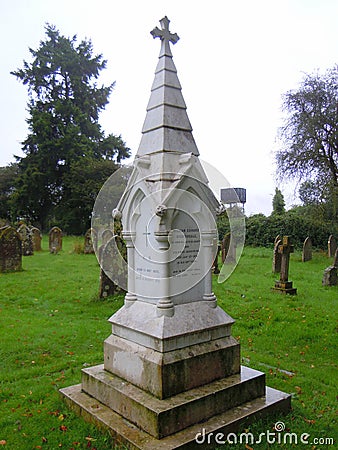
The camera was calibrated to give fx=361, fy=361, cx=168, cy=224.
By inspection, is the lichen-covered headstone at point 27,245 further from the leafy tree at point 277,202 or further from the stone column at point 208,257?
the leafy tree at point 277,202

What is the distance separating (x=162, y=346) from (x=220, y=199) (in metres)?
1.68

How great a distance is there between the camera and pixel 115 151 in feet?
119

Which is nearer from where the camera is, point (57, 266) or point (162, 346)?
point (162, 346)

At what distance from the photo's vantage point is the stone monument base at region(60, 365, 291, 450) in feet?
10.6

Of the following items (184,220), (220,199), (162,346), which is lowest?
(162,346)

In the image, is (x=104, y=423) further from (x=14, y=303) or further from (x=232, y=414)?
(x=14, y=303)

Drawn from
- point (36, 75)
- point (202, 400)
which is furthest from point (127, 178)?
point (36, 75)

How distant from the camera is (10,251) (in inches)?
504

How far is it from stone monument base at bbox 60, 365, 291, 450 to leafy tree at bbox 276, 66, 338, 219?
1740 centimetres

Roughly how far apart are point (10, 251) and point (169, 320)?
1069 cm

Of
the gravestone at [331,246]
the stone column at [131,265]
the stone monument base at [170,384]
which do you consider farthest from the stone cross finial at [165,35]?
the gravestone at [331,246]

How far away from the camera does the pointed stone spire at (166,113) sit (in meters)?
3.96

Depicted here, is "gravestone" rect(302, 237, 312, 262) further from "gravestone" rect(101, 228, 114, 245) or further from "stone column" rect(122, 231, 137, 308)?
"stone column" rect(122, 231, 137, 308)

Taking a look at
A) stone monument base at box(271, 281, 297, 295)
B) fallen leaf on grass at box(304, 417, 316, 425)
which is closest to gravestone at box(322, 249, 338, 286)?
stone monument base at box(271, 281, 297, 295)
